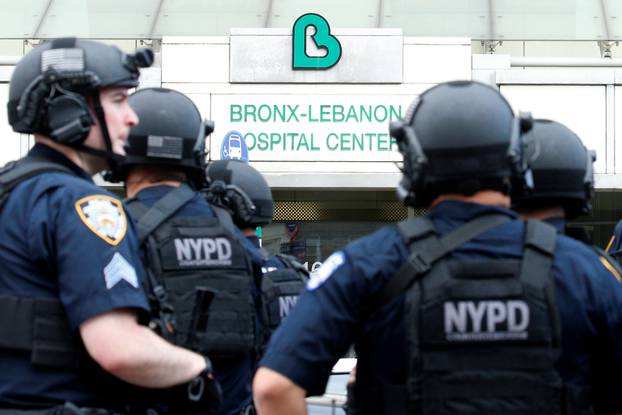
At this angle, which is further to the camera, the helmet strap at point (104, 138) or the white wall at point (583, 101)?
the white wall at point (583, 101)

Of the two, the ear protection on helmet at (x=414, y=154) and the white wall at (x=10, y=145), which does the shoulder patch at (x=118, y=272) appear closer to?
the ear protection on helmet at (x=414, y=154)

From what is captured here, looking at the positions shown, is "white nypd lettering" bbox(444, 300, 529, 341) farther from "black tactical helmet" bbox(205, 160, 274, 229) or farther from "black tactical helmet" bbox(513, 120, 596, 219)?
"black tactical helmet" bbox(205, 160, 274, 229)

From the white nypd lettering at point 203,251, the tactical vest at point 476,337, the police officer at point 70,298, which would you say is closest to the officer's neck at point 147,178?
the white nypd lettering at point 203,251

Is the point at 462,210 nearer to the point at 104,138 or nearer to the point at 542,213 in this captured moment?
the point at 542,213

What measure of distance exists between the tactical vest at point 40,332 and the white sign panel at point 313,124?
53.6ft

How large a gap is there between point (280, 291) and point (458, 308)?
278 cm

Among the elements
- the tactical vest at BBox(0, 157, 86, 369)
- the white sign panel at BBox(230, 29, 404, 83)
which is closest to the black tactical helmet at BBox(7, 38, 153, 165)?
the tactical vest at BBox(0, 157, 86, 369)

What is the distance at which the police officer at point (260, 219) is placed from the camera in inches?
206

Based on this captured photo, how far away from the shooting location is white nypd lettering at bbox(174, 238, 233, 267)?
4.24 metres

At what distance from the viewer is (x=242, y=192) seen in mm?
5312

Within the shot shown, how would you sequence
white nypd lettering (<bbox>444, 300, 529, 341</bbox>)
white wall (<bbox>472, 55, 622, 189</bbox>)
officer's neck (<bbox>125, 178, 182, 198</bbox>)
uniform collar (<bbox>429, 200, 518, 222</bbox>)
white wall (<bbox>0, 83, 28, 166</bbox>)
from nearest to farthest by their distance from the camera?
1. white nypd lettering (<bbox>444, 300, 529, 341</bbox>)
2. uniform collar (<bbox>429, 200, 518, 222</bbox>)
3. officer's neck (<bbox>125, 178, 182, 198</bbox>)
4. white wall (<bbox>472, 55, 622, 189</bbox>)
5. white wall (<bbox>0, 83, 28, 166</bbox>)

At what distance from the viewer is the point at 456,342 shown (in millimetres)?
2637

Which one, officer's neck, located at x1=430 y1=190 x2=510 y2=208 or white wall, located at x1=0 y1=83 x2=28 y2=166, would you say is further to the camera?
white wall, located at x1=0 y1=83 x2=28 y2=166

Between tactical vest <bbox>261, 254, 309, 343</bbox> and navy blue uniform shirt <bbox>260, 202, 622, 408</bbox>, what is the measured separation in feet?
7.82
